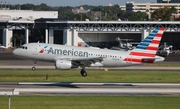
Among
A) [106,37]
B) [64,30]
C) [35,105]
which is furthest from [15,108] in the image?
[106,37]

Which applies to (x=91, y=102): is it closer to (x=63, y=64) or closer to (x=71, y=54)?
(x=63, y=64)

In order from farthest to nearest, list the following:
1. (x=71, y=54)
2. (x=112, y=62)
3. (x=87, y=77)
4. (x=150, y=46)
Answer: (x=87, y=77)
(x=112, y=62)
(x=71, y=54)
(x=150, y=46)

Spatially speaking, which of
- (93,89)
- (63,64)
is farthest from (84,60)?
(93,89)

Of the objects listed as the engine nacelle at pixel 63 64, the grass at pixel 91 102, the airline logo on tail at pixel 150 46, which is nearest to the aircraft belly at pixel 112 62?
the airline logo on tail at pixel 150 46

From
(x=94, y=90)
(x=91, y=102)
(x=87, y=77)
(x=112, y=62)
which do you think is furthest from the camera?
(x=87, y=77)

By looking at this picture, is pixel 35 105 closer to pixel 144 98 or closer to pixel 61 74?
pixel 144 98

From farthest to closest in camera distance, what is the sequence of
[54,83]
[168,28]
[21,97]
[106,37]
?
[106,37]
[168,28]
[54,83]
[21,97]

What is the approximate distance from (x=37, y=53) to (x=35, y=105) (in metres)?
21.9

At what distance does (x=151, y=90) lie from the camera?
46656mm

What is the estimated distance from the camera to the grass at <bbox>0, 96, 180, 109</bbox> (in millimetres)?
36125

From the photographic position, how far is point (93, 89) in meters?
46.8

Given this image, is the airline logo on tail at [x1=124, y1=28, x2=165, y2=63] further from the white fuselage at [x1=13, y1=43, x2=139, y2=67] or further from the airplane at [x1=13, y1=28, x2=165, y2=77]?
the white fuselage at [x1=13, y1=43, x2=139, y2=67]

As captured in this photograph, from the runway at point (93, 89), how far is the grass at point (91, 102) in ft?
8.34

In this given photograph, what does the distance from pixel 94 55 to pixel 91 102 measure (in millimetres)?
20591
